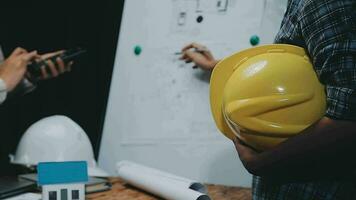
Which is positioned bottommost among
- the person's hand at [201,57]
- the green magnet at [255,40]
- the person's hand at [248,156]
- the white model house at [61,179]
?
the white model house at [61,179]

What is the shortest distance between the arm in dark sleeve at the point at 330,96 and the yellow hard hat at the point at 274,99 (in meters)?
0.02

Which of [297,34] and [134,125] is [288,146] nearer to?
[297,34]

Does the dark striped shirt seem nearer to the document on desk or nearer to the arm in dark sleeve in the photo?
the arm in dark sleeve

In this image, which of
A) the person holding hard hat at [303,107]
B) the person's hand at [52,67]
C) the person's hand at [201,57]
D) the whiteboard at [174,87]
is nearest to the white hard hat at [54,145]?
the whiteboard at [174,87]

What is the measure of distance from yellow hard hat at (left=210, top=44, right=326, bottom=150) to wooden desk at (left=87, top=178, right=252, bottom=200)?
44cm

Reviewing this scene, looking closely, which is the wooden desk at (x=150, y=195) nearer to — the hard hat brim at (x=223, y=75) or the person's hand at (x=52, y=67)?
the hard hat brim at (x=223, y=75)

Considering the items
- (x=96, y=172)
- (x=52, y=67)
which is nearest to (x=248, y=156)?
(x=96, y=172)

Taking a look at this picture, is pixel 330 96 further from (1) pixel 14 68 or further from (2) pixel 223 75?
(1) pixel 14 68

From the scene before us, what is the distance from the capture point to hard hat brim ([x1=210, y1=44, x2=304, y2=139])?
0.94 metres

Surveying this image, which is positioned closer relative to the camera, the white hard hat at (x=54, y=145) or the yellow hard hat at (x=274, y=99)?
the yellow hard hat at (x=274, y=99)

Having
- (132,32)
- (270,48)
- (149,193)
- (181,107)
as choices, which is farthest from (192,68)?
(270,48)

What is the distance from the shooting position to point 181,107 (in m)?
1.51

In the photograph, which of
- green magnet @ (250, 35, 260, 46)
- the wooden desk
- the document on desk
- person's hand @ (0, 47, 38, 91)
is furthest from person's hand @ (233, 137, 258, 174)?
person's hand @ (0, 47, 38, 91)

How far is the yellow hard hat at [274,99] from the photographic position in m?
0.81
